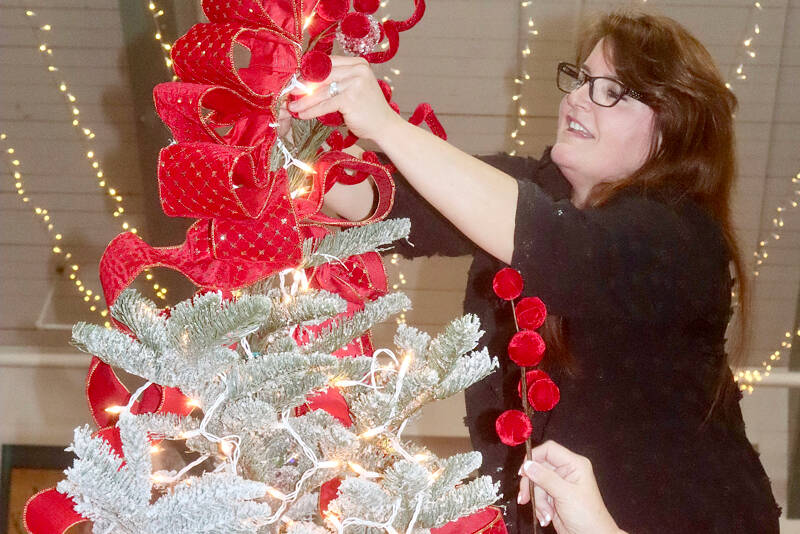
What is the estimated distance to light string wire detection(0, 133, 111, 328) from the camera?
2.43 meters

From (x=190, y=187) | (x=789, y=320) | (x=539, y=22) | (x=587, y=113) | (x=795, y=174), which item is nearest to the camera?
(x=190, y=187)

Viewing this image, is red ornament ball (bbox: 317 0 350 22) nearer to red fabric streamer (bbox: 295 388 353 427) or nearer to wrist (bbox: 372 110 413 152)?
wrist (bbox: 372 110 413 152)

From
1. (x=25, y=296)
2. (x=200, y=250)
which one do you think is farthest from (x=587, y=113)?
(x=25, y=296)

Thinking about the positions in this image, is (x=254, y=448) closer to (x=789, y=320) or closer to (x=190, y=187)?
(x=190, y=187)

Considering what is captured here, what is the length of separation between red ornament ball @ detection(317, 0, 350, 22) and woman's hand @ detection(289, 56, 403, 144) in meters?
0.05

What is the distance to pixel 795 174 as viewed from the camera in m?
2.53

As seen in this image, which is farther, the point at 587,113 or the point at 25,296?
the point at 25,296

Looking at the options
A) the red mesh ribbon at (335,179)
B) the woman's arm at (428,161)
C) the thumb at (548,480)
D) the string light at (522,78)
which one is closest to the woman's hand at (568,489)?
the thumb at (548,480)

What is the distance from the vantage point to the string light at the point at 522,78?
2.35 meters

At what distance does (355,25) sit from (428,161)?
7.3 inches

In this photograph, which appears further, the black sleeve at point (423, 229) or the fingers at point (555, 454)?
the black sleeve at point (423, 229)

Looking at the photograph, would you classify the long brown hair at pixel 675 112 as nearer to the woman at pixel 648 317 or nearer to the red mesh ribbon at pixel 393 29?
the woman at pixel 648 317

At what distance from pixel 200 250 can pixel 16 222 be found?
2124mm

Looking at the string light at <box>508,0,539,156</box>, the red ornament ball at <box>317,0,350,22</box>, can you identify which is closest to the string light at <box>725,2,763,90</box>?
the string light at <box>508,0,539,156</box>
